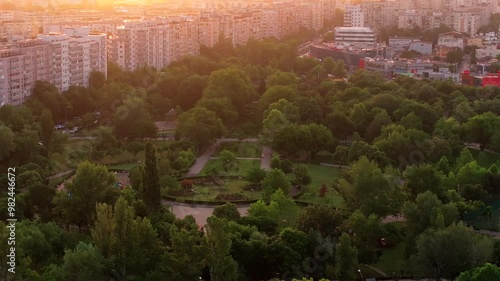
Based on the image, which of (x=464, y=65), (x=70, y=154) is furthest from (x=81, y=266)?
(x=464, y=65)

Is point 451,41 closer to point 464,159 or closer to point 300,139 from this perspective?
point 300,139

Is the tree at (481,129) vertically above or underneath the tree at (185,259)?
above

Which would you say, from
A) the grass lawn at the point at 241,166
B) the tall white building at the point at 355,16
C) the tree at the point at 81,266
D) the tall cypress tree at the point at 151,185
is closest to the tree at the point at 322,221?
the tall cypress tree at the point at 151,185

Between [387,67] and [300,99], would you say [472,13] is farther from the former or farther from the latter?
[300,99]

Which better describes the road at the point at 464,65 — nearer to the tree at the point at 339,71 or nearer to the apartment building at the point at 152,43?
the tree at the point at 339,71

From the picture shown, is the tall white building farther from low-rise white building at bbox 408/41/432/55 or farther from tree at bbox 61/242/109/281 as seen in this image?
tree at bbox 61/242/109/281

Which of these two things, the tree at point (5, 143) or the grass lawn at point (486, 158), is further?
the grass lawn at point (486, 158)
